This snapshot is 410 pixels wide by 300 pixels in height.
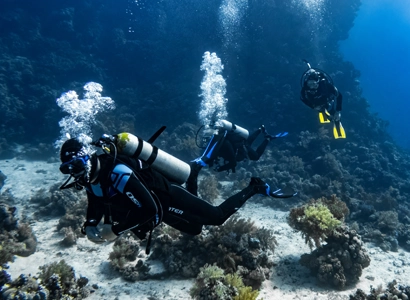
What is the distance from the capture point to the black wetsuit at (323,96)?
876cm

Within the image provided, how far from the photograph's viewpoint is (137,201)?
139 inches

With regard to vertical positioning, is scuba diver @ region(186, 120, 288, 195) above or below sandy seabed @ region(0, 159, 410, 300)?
above

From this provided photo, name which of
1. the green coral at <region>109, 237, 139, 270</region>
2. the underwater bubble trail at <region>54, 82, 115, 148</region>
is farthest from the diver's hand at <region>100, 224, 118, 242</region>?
the underwater bubble trail at <region>54, 82, 115, 148</region>

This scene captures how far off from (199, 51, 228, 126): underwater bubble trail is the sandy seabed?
11186 millimetres

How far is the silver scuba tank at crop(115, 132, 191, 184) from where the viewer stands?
4.09 meters

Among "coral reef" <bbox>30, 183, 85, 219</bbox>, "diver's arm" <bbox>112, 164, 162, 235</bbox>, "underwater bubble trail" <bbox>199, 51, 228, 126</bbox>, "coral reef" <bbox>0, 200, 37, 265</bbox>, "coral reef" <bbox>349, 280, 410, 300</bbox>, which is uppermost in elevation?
"underwater bubble trail" <bbox>199, 51, 228, 126</bbox>

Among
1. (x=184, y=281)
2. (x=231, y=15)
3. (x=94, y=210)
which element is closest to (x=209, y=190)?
(x=184, y=281)

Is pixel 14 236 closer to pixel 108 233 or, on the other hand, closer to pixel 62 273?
pixel 62 273

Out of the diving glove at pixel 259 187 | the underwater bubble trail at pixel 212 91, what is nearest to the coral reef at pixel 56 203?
the diving glove at pixel 259 187

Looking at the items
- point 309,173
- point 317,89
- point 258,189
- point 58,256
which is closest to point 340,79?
point 309,173

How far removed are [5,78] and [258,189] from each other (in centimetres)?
2283

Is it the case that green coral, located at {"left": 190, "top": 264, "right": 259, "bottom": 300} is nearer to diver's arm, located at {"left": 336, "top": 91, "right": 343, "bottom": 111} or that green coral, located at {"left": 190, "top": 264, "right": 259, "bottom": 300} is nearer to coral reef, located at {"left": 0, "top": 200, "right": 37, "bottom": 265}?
coral reef, located at {"left": 0, "top": 200, "right": 37, "bottom": 265}

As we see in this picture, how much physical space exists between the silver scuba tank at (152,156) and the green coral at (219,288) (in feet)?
6.07

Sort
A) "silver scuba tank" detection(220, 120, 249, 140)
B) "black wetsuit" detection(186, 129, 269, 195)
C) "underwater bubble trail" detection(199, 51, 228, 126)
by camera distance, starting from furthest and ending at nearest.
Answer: "underwater bubble trail" detection(199, 51, 228, 126)
"silver scuba tank" detection(220, 120, 249, 140)
"black wetsuit" detection(186, 129, 269, 195)
